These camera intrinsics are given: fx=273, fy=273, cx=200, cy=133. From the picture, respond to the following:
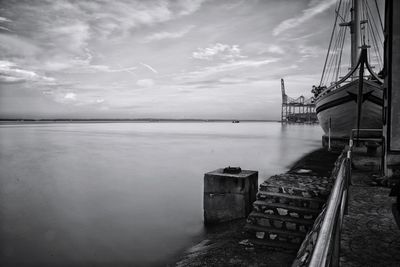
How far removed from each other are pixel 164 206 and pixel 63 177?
8.27 meters

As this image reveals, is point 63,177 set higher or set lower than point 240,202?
lower

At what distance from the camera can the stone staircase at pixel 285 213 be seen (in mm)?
4781

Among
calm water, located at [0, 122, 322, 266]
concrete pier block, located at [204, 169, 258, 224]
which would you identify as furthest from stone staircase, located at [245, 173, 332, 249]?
calm water, located at [0, 122, 322, 266]

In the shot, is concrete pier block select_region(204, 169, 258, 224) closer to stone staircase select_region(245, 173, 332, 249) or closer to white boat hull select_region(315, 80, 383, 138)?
stone staircase select_region(245, 173, 332, 249)

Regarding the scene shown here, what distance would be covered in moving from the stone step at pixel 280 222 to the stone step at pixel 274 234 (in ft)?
0.23

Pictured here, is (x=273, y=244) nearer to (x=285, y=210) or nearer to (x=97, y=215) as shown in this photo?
(x=285, y=210)

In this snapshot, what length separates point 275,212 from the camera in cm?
504

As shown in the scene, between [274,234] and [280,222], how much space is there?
242 mm

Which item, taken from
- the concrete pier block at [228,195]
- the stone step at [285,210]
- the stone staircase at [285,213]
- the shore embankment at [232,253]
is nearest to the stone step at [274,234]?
the stone staircase at [285,213]

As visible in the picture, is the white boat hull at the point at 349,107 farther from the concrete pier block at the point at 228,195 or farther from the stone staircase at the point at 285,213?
the stone staircase at the point at 285,213

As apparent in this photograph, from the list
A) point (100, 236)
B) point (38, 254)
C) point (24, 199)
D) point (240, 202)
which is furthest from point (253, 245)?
point (24, 199)

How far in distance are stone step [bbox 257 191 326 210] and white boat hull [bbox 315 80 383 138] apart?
1591cm

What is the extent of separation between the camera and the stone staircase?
4781mm

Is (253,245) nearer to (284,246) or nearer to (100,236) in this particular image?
(284,246)
